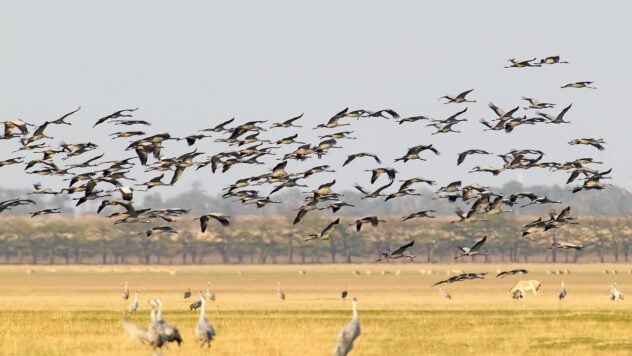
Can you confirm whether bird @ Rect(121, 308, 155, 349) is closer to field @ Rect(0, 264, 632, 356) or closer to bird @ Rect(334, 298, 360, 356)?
field @ Rect(0, 264, 632, 356)

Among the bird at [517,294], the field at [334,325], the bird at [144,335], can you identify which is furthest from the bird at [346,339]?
the bird at [517,294]

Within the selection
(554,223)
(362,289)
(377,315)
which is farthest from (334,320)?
(362,289)

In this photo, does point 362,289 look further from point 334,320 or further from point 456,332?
point 456,332

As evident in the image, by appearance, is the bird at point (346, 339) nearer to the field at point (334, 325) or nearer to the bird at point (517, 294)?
the field at point (334, 325)

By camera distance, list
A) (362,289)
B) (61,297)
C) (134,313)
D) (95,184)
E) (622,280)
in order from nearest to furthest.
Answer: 1. (95,184)
2. (134,313)
3. (61,297)
4. (362,289)
5. (622,280)

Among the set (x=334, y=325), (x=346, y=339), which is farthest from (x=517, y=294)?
(x=346, y=339)

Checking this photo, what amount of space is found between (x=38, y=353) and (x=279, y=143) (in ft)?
35.7

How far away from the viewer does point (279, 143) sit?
48.8m

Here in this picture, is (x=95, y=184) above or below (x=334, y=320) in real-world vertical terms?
above

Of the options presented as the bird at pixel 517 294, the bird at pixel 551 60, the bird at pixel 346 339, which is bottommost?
the bird at pixel 346 339

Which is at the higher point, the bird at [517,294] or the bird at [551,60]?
the bird at [551,60]

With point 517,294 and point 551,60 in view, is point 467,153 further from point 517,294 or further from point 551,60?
point 517,294

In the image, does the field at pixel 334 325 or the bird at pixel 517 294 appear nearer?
the field at pixel 334 325

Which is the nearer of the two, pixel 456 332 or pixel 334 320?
pixel 456 332
